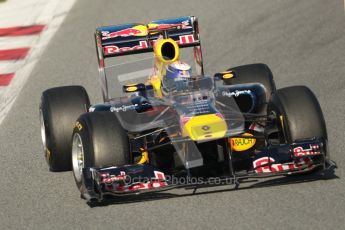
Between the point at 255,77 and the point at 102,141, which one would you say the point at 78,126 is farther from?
the point at 255,77

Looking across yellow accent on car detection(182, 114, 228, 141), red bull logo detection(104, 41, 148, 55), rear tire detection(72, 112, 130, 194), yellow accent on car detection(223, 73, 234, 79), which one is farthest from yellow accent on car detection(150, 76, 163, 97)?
yellow accent on car detection(182, 114, 228, 141)

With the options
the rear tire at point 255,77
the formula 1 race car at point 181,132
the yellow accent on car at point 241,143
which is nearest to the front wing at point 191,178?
the formula 1 race car at point 181,132

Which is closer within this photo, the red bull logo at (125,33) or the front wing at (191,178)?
the front wing at (191,178)

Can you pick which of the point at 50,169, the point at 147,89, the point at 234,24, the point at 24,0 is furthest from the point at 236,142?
the point at 24,0

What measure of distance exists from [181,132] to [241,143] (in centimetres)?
78

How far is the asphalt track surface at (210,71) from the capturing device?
8.70m

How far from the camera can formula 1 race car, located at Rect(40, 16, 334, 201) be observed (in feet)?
29.7

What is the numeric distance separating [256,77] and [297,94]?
4.93ft

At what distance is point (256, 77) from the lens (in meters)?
11.1

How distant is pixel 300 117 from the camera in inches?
373

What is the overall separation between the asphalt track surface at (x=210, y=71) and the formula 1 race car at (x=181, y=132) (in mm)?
207

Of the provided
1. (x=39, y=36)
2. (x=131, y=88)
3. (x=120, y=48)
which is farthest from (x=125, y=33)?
(x=39, y=36)

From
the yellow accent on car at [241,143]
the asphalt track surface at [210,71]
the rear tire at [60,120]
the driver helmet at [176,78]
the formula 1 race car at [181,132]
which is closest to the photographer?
the asphalt track surface at [210,71]

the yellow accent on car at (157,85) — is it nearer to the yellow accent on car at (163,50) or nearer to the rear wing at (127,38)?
the yellow accent on car at (163,50)
